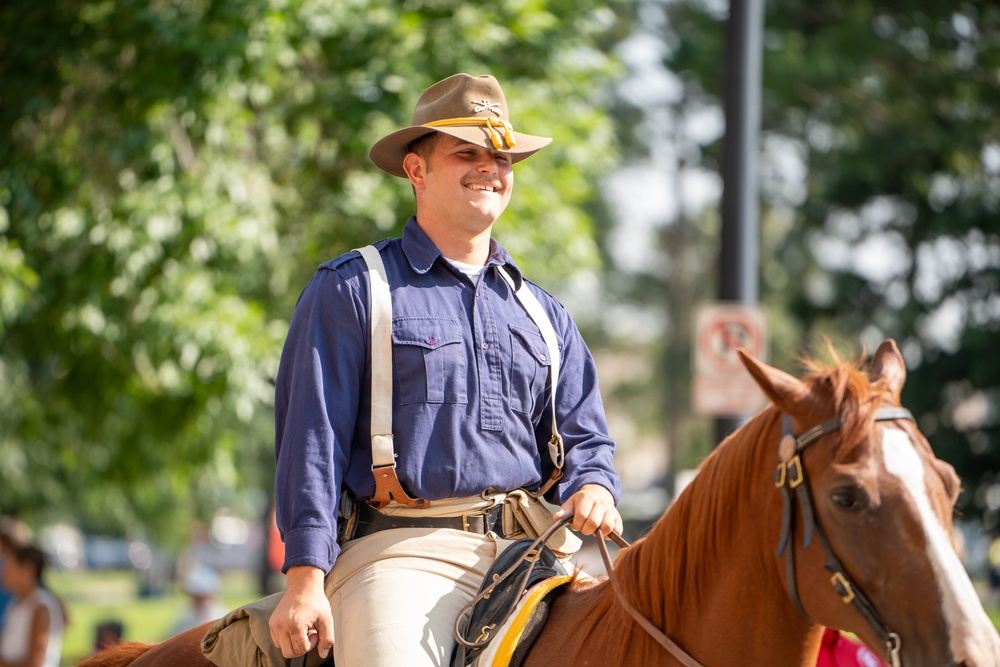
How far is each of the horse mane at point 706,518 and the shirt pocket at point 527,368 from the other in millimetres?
523

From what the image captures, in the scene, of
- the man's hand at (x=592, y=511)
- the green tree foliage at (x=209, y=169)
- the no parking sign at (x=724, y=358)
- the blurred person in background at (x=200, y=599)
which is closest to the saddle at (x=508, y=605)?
the man's hand at (x=592, y=511)

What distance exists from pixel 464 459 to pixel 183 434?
723 cm

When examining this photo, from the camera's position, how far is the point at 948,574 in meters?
→ 2.59

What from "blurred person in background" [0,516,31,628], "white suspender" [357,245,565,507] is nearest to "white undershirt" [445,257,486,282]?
"white suspender" [357,245,565,507]

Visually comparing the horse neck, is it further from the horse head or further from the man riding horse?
the man riding horse

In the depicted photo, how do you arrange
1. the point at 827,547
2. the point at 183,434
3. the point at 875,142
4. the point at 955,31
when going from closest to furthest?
the point at 827,547 → the point at 183,434 → the point at 955,31 → the point at 875,142

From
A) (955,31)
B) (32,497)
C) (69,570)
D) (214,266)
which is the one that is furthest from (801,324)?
(69,570)

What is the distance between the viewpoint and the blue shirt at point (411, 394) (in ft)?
10.5

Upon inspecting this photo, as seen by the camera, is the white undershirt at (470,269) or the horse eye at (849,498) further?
the white undershirt at (470,269)

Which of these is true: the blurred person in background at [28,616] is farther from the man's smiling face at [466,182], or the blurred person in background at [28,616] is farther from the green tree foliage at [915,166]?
the green tree foliage at [915,166]

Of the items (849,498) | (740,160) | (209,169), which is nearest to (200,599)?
(209,169)

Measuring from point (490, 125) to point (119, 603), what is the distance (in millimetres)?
32374

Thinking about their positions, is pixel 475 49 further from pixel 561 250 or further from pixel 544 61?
pixel 561 250

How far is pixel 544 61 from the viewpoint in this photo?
1015cm
